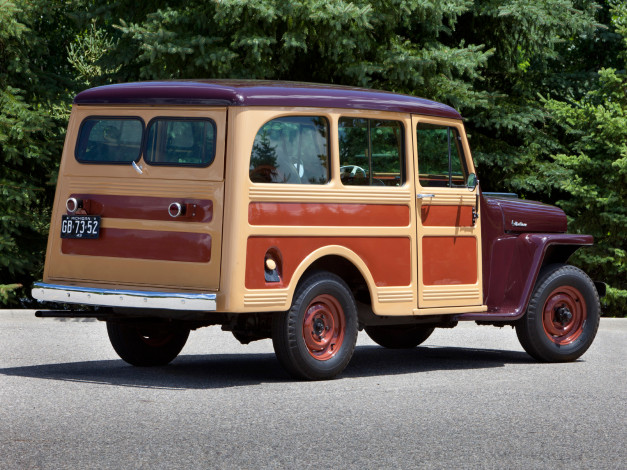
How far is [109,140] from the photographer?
29.1 feet

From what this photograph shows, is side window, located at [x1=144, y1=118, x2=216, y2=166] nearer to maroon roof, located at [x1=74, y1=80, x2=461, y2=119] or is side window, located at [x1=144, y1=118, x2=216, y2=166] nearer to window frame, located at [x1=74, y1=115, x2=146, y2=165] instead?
A: window frame, located at [x1=74, y1=115, x2=146, y2=165]

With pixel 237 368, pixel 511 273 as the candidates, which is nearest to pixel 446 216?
pixel 511 273

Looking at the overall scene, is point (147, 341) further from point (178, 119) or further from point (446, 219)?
point (446, 219)

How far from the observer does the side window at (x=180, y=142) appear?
330 inches

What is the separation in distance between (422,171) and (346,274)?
1121mm

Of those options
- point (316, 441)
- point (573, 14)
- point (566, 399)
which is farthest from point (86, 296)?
point (573, 14)

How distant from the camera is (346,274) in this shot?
9188mm

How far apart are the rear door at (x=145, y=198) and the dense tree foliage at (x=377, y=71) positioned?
6307 mm

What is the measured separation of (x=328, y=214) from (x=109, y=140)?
1821 mm

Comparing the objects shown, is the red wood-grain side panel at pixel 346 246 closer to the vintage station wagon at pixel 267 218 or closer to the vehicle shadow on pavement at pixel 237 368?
the vintage station wagon at pixel 267 218

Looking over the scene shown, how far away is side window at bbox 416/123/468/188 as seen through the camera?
31.3 feet

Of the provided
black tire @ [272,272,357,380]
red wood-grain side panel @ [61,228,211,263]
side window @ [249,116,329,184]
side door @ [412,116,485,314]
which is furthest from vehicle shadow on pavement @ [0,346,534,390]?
side window @ [249,116,329,184]

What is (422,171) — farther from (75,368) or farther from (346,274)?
(75,368)

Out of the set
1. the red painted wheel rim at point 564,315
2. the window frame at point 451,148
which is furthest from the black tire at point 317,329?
the red painted wheel rim at point 564,315
